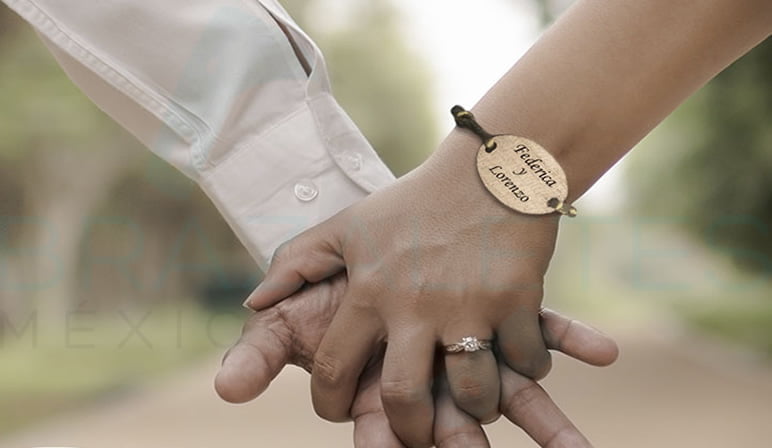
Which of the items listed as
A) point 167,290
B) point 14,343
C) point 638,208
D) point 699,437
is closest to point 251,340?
point 699,437

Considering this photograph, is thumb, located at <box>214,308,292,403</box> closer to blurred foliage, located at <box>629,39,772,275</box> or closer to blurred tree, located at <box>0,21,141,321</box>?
blurred foliage, located at <box>629,39,772,275</box>

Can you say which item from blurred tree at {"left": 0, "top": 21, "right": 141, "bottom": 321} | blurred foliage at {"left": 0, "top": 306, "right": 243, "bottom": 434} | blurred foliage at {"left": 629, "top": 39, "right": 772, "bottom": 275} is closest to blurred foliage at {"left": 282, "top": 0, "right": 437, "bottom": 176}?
blurred tree at {"left": 0, "top": 21, "right": 141, "bottom": 321}

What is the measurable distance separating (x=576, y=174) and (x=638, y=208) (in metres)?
15.7

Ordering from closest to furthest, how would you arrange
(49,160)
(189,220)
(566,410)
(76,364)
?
(566,410) → (76,364) → (49,160) → (189,220)

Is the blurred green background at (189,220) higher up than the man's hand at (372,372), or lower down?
lower down

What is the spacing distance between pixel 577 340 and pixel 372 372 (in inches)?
13.0

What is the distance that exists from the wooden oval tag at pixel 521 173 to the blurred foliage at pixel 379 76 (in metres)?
11.6

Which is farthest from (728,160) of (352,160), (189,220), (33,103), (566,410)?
(352,160)

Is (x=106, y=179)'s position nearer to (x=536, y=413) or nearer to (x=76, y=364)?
(x=76, y=364)

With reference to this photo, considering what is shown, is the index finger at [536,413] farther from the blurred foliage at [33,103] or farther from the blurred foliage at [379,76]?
the blurred foliage at [379,76]

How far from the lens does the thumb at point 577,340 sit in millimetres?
1412

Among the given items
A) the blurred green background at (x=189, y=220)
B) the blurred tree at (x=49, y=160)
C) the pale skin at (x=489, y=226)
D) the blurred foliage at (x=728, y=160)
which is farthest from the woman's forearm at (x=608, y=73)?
the blurred tree at (x=49, y=160)

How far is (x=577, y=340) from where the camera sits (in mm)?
1434

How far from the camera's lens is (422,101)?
18.7 metres
